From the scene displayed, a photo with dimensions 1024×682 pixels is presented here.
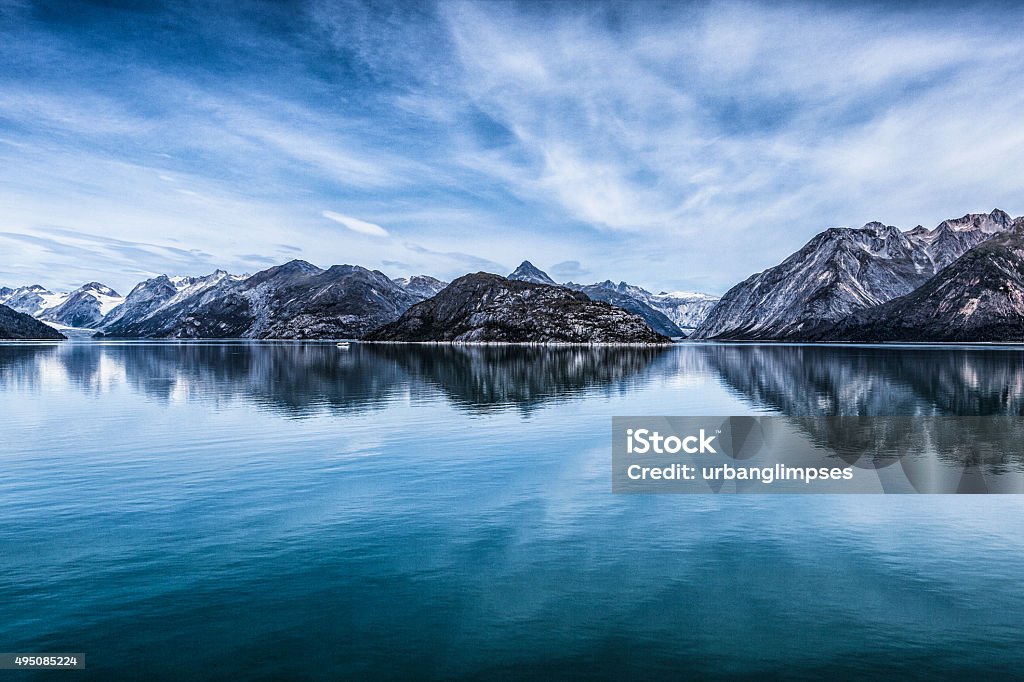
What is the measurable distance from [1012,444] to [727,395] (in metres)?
53.0

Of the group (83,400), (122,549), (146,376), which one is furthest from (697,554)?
(146,376)

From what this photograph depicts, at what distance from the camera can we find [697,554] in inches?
1164

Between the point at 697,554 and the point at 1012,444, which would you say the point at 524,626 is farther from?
the point at 1012,444

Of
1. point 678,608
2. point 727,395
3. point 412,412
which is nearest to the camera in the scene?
point 678,608

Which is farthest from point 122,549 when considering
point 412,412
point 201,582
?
point 412,412

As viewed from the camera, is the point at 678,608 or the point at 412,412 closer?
the point at 678,608

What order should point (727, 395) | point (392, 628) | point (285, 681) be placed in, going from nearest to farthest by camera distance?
point (285, 681), point (392, 628), point (727, 395)

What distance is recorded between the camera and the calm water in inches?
787

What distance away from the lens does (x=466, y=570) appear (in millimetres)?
27312

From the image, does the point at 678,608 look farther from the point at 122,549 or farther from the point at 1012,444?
the point at 1012,444

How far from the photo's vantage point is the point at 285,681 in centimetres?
1839

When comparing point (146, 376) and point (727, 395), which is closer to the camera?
point (727, 395)

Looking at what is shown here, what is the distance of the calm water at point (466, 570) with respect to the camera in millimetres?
20000

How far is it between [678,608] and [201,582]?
19.5 m
